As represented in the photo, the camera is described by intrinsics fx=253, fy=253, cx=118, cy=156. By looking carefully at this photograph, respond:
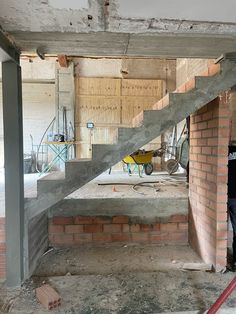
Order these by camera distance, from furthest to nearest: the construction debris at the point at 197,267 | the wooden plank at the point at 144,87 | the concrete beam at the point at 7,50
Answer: the wooden plank at the point at 144,87
the construction debris at the point at 197,267
the concrete beam at the point at 7,50

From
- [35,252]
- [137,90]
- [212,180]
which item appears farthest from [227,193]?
[137,90]

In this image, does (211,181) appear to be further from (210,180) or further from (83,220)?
(83,220)

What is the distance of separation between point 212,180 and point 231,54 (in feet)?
4.36

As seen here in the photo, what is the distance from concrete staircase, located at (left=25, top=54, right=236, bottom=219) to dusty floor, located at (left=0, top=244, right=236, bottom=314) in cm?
79

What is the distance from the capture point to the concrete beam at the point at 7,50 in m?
2.04

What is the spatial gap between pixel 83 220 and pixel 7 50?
2313mm

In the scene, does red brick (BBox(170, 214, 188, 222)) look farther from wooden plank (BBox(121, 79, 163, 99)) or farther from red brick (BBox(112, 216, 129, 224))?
wooden plank (BBox(121, 79, 163, 99))

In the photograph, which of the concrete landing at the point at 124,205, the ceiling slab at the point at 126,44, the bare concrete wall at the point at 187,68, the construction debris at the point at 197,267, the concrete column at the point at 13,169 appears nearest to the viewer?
the ceiling slab at the point at 126,44

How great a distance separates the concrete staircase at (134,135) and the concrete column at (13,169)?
194 mm

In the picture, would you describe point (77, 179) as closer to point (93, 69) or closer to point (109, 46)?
point (109, 46)

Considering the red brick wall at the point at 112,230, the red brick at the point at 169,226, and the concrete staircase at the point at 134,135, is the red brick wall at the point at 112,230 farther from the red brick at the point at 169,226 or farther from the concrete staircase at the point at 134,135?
the concrete staircase at the point at 134,135

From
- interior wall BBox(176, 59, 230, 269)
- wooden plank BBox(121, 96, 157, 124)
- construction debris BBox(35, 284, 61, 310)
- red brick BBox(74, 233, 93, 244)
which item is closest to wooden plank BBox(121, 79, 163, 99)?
wooden plank BBox(121, 96, 157, 124)

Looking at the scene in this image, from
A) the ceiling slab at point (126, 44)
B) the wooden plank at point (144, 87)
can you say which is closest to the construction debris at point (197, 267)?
the ceiling slab at point (126, 44)

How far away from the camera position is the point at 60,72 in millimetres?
7602
